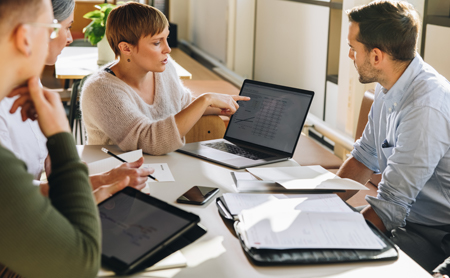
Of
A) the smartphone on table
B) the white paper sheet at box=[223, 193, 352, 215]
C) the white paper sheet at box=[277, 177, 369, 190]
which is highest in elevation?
the white paper sheet at box=[277, 177, 369, 190]

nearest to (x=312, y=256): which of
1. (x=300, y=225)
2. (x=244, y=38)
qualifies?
(x=300, y=225)

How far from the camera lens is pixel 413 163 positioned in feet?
4.91

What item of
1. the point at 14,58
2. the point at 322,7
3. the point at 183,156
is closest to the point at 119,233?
the point at 14,58

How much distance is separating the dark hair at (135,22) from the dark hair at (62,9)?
Answer: 0.27m

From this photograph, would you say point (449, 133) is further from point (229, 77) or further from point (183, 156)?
point (229, 77)

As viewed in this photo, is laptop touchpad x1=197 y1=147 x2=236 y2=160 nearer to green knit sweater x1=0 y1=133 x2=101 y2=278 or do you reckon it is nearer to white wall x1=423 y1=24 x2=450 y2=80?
green knit sweater x1=0 y1=133 x2=101 y2=278

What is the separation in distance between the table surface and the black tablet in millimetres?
2123

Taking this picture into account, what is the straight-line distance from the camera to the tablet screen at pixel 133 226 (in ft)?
3.36

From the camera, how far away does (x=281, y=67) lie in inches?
176

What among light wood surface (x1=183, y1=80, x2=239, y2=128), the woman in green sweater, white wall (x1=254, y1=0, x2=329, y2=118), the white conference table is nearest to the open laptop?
the white conference table

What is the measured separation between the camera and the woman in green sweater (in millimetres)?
776

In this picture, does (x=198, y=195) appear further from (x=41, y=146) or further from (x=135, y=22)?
(x=135, y=22)

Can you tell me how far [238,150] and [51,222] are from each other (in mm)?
1140

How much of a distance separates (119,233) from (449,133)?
1043mm
